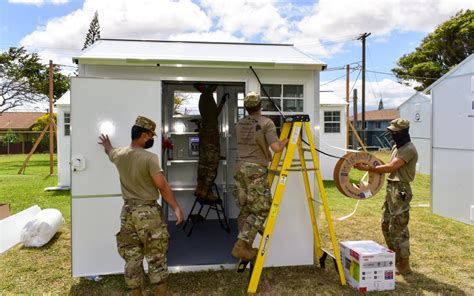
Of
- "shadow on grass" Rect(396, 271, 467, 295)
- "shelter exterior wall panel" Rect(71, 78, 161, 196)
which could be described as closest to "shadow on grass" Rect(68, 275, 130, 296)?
"shelter exterior wall panel" Rect(71, 78, 161, 196)

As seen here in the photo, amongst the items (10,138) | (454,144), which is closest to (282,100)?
(454,144)

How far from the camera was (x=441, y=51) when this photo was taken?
70.7 feet

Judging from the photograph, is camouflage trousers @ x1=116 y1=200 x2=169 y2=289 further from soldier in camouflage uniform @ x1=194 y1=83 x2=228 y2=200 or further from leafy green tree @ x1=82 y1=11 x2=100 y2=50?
leafy green tree @ x1=82 y1=11 x2=100 y2=50

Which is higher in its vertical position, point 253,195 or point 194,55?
point 194,55

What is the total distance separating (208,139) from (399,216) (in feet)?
9.99

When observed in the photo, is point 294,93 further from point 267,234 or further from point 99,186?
point 99,186

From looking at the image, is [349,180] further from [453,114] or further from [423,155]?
A: [423,155]

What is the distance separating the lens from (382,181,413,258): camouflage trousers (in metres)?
4.18

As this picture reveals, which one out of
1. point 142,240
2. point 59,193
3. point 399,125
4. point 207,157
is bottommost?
point 59,193

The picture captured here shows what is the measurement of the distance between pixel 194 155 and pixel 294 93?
2746 mm

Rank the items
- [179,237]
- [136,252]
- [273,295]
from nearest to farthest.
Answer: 1. [136,252]
2. [273,295]
3. [179,237]

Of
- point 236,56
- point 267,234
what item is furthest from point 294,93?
point 267,234

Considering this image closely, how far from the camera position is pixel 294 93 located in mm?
4508

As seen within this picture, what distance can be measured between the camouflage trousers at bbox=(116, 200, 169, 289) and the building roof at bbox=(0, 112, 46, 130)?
1357 inches
